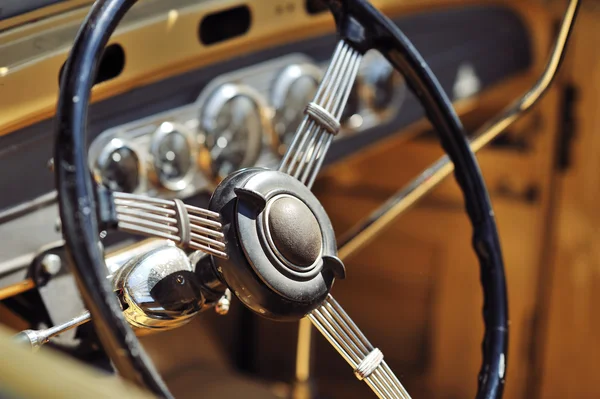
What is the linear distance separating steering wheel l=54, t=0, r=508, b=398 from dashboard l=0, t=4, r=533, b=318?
298 mm

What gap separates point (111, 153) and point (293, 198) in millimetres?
356

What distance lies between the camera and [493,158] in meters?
1.91

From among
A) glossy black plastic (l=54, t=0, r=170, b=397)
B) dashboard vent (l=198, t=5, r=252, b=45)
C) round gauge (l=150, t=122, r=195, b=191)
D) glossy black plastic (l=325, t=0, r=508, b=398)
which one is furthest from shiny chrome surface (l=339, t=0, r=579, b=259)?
glossy black plastic (l=54, t=0, r=170, b=397)

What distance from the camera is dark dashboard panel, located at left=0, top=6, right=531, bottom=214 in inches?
40.8

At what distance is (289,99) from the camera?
135cm

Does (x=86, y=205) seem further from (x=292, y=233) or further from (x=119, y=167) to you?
(x=119, y=167)

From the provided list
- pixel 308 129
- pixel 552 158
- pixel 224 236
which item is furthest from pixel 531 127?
pixel 224 236

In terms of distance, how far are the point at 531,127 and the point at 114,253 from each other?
1118mm

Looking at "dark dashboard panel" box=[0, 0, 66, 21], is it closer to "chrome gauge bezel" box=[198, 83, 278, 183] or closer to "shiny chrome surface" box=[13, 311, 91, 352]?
"chrome gauge bezel" box=[198, 83, 278, 183]

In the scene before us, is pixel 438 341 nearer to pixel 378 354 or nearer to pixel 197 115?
pixel 197 115

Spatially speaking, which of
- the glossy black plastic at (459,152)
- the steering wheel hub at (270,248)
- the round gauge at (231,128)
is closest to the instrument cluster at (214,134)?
the round gauge at (231,128)

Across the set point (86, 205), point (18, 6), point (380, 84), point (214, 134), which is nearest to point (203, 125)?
point (214, 134)

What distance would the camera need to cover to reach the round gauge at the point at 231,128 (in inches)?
48.9

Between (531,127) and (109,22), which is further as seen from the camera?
(531,127)
